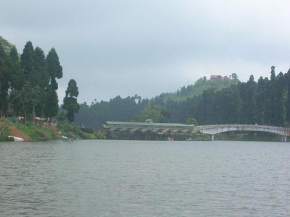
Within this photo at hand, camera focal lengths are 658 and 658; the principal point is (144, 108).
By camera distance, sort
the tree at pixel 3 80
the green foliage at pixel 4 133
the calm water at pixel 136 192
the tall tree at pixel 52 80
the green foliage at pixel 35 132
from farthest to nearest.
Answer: the tall tree at pixel 52 80
the green foliage at pixel 35 132
the tree at pixel 3 80
the green foliage at pixel 4 133
the calm water at pixel 136 192

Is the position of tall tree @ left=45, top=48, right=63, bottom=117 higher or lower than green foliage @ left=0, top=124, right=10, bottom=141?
higher

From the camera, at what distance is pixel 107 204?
39344 millimetres

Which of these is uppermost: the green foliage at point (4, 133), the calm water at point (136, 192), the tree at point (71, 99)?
the tree at point (71, 99)

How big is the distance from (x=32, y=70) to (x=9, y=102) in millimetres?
10966

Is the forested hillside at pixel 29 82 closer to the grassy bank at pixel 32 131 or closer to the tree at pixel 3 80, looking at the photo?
the tree at pixel 3 80

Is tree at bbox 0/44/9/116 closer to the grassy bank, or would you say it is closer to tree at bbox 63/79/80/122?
the grassy bank

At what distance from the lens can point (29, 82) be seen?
158 m

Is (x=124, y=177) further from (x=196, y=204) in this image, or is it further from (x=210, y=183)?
(x=196, y=204)

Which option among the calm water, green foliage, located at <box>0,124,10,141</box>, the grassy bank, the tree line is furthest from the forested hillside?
the calm water

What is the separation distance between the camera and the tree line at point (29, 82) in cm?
15412

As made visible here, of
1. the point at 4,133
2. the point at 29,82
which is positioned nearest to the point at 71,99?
the point at 29,82

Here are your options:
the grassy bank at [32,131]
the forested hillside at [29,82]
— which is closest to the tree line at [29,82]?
the forested hillside at [29,82]

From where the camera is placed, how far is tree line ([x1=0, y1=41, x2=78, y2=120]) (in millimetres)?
154125

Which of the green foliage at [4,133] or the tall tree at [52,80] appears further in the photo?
the tall tree at [52,80]
